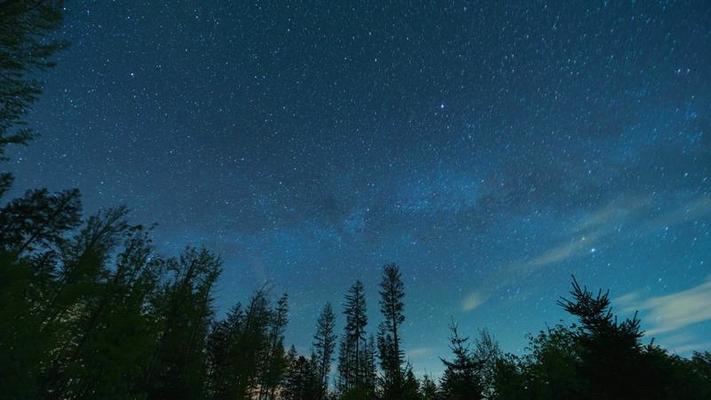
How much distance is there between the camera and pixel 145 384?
21.4 m

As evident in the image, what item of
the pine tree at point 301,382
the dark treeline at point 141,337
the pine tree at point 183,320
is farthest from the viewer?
the pine tree at point 301,382

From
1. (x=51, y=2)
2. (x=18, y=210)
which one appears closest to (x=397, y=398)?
(x=51, y=2)

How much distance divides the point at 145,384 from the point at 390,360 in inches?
745

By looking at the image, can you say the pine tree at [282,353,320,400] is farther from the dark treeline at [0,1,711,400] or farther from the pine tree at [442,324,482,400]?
the pine tree at [442,324,482,400]

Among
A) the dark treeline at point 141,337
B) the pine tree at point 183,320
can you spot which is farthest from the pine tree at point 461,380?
the pine tree at point 183,320

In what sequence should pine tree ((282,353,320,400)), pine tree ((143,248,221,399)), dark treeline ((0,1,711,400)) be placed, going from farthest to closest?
pine tree ((282,353,320,400)), pine tree ((143,248,221,399)), dark treeline ((0,1,711,400))

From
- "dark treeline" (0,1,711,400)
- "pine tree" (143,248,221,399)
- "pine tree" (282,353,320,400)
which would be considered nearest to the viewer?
"dark treeline" (0,1,711,400)

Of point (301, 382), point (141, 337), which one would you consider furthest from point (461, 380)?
point (301, 382)

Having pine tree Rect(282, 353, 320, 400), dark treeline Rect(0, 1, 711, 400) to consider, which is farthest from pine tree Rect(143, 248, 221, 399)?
pine tree Rect(282, 353, 320, 400)

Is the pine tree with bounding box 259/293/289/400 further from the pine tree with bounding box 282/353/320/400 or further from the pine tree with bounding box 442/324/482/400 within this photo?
the pine tree with bounding box 442/324/482/400

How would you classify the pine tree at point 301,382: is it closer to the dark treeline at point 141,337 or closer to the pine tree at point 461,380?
the dark treeline at point 141,337

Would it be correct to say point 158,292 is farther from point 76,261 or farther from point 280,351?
point 280,351

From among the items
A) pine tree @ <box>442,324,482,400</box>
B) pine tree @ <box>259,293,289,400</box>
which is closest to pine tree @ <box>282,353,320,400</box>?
pine tree @ <box>259,293,289,400</box>

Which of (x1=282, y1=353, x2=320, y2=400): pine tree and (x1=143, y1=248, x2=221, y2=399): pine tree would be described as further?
(x1=282, y1=353, x2=320, y2=400): pine tree
